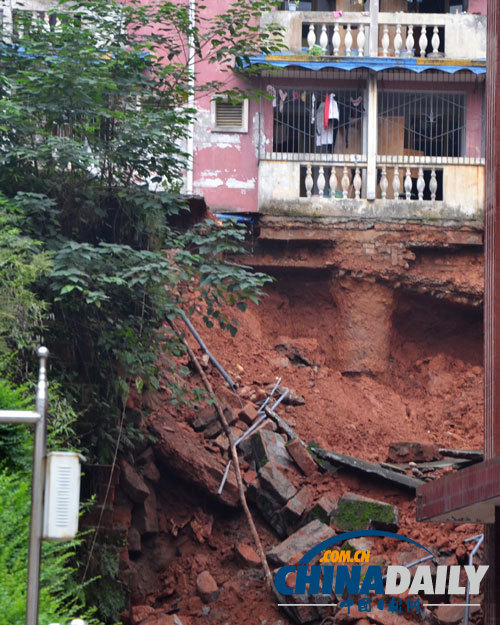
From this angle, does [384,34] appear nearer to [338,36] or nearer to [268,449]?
[338,36]

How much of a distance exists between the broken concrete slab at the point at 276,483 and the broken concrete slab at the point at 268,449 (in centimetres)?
22

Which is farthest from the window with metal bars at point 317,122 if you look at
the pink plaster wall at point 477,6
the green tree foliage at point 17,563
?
the green tree foliage at point 17,563

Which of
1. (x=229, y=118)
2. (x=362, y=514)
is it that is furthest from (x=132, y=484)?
(x=229, y=118)

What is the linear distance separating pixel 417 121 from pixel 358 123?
3.99 feet

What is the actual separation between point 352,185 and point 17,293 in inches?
411

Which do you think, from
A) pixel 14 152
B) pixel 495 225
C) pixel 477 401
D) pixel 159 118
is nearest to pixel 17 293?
pixel 14 152

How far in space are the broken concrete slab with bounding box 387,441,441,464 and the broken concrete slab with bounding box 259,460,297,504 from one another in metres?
2.08

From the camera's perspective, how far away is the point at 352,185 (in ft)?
64.7

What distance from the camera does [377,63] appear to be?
18.7m

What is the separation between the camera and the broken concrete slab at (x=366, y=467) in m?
15.1

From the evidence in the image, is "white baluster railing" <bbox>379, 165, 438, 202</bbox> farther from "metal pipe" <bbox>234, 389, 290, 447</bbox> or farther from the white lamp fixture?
the white lamp fixture

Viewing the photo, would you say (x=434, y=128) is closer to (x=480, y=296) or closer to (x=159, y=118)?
(x=480, y=296)

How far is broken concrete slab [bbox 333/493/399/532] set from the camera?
14359 mm

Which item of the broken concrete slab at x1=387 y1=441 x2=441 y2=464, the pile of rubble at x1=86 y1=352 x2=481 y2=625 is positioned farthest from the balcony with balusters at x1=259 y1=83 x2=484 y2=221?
the broken concrete slab at x1=387 y1=441 x2=441 y2=464
